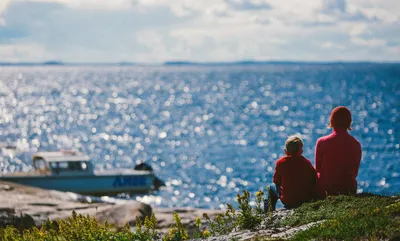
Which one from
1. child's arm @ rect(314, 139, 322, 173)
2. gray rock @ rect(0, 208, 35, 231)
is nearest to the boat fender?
gray rock @ rect(0, 208, 35, 231)

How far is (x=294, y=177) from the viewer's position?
1058 cm

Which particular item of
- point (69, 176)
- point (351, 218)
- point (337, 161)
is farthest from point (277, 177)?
point (69, 176)

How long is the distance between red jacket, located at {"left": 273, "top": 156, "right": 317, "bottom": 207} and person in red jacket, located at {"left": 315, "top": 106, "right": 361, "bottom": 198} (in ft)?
0.76

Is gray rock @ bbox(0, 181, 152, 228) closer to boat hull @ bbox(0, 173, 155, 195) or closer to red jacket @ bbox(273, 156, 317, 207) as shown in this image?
red jacket @ bbox(273, 156, 317, 207)

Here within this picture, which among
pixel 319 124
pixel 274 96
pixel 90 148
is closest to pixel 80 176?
pixel 90 148

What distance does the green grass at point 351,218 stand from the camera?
823cm

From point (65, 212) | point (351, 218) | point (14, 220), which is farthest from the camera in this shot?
point (65, 212)

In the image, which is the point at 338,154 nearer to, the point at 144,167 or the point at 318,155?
the point at 318,155

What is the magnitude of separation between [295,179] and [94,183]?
87.4ft

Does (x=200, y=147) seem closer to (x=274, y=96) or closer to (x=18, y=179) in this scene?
(x=18, y=179)

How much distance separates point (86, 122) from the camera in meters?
85.9

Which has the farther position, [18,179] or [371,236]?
[18,179]

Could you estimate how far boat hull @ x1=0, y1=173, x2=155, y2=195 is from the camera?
34.2 m

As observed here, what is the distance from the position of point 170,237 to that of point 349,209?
114 inches
